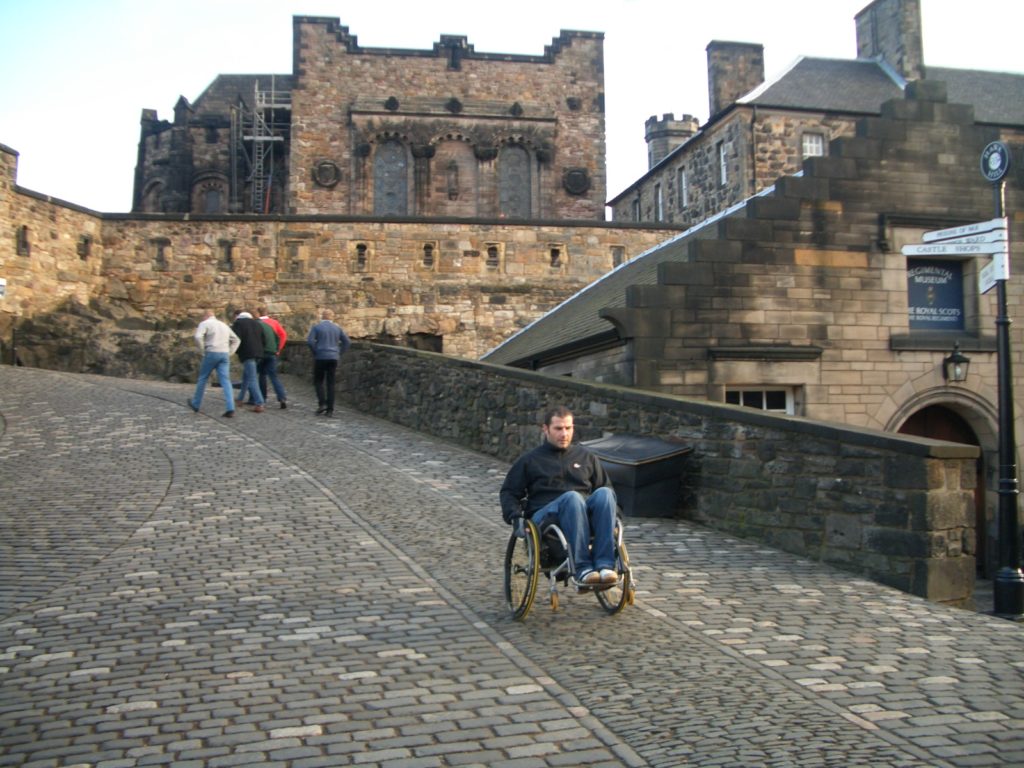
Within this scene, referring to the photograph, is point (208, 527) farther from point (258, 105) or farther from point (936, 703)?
point (258, 105)

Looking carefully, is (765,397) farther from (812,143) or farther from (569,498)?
(812,143)

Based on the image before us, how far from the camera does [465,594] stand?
7.15 meters

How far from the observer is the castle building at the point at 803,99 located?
34.5 meters

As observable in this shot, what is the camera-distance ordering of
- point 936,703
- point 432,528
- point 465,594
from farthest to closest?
1. point 432,528
2. point 465,594
3. point 936,703

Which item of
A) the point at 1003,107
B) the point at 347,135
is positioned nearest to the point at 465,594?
the point at 1003,107

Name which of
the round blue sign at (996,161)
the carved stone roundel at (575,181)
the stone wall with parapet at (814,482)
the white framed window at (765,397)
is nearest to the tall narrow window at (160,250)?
the stone wall with parapet at (814,482)

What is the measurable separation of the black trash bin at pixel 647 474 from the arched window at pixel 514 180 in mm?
33862

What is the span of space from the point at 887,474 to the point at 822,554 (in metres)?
0.94

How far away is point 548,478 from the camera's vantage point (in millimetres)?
6828

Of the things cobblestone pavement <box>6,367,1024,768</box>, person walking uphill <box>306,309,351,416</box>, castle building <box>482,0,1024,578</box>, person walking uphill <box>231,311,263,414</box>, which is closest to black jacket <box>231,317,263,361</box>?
person walking uphill <box>231,311,263,414</box>

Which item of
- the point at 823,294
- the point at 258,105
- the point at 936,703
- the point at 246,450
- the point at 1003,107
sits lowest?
the point at 936,703

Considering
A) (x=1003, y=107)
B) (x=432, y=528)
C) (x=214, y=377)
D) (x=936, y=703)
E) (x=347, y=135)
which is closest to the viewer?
(x=936, y=703)

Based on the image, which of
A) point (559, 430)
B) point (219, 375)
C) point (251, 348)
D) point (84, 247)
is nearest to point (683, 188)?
point (84, 247)

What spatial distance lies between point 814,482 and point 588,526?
10.6ft
